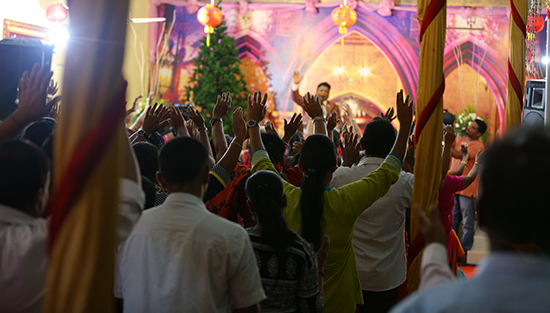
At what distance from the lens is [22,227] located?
982mm

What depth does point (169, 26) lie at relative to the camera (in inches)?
364

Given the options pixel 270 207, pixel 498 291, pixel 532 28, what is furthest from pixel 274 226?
pixel 532 28

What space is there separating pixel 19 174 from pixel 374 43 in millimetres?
8753

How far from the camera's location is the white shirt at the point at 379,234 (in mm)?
2043

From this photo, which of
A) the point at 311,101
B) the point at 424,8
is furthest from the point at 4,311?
the point at 311,101

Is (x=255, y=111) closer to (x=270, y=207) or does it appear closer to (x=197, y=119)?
(x=197, y=119)

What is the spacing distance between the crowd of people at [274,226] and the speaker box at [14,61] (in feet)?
4.70

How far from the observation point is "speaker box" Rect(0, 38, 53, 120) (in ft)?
10.9

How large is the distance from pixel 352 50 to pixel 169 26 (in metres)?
3.77

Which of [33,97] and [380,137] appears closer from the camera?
[33,97]

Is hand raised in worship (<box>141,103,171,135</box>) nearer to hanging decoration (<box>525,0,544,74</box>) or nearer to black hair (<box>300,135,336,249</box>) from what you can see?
black hair (<box>300,135,336,249</box>)

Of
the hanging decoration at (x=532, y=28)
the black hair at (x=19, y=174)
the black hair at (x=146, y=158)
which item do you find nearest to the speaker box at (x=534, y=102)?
the hanging decoration at (x=532, y=28)

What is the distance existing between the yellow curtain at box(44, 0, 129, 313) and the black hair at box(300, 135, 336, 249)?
42.7 inches

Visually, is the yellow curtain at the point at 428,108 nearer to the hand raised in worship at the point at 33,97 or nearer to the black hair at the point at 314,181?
the black hair at the point at 314,181
